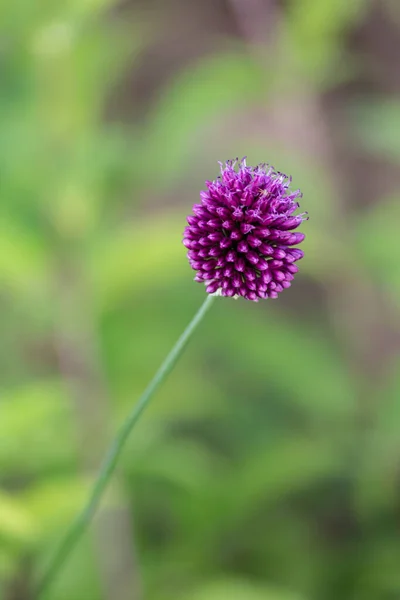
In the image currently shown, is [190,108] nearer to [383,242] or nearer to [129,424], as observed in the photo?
[383,242]

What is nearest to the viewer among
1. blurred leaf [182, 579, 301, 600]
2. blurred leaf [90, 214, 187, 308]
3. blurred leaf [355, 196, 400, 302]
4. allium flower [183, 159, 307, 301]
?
allium flower [183, 159, 307, 301]

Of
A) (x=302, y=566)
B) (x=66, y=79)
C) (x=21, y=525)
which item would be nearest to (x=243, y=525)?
(x=302, y=566)

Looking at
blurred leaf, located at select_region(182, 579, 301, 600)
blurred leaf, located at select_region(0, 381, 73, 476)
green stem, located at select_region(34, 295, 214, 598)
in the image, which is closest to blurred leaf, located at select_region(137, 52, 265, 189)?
blurred leaf, located at select_region(0, 381, 73, 476)

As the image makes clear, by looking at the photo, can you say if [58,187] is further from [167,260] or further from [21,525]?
[21,525]

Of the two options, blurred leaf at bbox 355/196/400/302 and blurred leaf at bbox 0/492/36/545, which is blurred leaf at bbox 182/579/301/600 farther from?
blurred leaf at bbox 355/196/400/302

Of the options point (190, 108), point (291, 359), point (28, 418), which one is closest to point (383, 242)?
point (291, 359)

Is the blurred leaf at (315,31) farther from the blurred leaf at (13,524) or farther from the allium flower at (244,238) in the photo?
the blurred leaf at (13,524)
